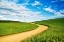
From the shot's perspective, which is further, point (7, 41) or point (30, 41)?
point (7, 41)

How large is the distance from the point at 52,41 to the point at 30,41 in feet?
7.18

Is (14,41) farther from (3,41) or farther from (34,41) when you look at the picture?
(34,41)

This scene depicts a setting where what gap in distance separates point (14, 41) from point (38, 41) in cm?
274

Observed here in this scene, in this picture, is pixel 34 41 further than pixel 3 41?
No

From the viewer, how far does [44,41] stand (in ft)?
42.7

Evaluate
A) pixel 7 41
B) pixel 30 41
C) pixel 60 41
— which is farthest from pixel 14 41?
pixel 60 41

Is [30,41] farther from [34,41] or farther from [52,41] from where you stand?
[52,41]

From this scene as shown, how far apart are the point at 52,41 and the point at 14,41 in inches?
159

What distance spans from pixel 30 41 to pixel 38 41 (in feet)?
2.59

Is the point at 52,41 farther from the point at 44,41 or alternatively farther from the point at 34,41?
the point at 34,41

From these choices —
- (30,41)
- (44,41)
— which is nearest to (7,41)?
(30,41)

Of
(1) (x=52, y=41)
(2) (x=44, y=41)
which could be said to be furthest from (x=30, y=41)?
(1) (x=52, y=41)

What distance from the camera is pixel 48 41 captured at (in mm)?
12742

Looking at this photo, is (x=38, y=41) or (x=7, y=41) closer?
(x=38, y=41)
